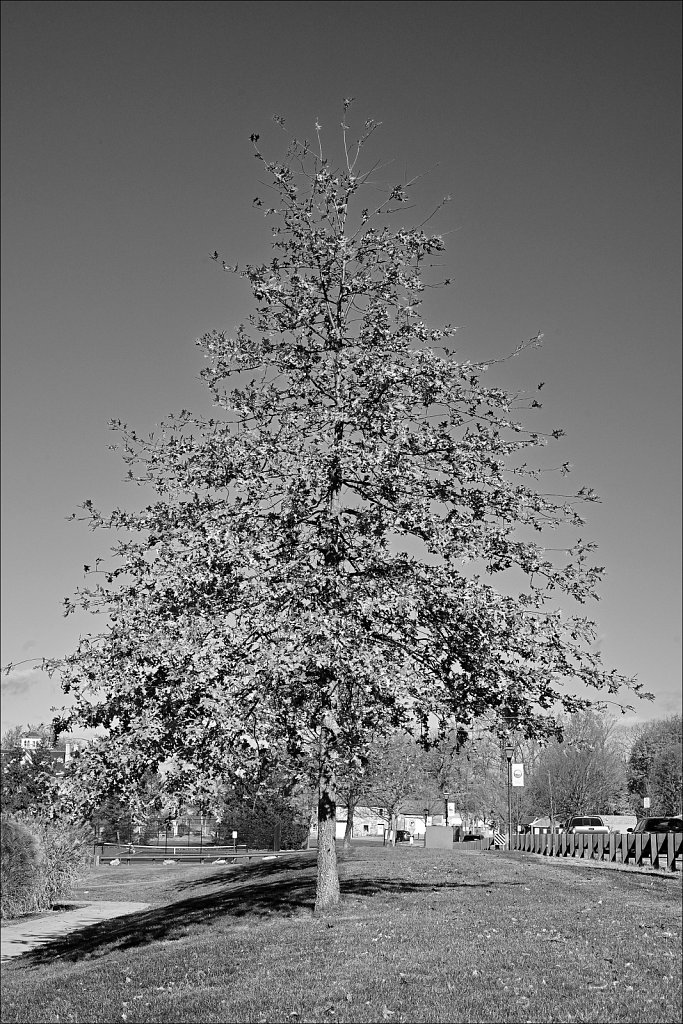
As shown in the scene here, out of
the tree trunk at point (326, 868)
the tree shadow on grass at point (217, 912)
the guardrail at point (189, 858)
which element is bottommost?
the guardrail at point (189, 858)

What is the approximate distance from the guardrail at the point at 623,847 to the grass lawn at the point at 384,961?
7734 mm

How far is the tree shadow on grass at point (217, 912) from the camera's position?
15680 mm

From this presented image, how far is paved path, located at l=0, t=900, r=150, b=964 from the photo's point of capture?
19.8m

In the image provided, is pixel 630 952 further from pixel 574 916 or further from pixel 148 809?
pixel 148 809

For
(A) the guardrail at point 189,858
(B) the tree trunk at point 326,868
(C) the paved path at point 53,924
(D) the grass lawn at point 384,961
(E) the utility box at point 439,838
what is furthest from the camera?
(A) the guardrail at point 189,858

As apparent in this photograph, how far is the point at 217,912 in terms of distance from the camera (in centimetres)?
1706

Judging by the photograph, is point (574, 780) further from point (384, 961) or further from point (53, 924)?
point (384, 961)

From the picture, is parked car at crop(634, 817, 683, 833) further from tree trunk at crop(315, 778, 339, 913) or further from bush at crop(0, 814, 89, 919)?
tree trunk at crop(315, 778, 339, 913)

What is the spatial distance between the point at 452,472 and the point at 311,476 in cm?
239

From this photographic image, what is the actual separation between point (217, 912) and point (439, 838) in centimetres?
2228

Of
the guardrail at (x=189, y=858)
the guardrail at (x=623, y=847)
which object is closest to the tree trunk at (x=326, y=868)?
the guardrail at (x=623, y=847)

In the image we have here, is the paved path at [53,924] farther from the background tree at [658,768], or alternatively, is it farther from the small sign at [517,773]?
the background tree at [658,768]

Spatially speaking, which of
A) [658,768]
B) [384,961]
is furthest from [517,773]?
[658,768]

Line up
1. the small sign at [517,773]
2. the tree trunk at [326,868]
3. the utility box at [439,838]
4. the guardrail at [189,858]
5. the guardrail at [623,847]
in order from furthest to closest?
1. the guardrail at [189,858]
2. the utility box at [439,838]
3. the small sign at [517,773]
4. the guardrail at [623,847]
5. the tree trunk at [326,868]
